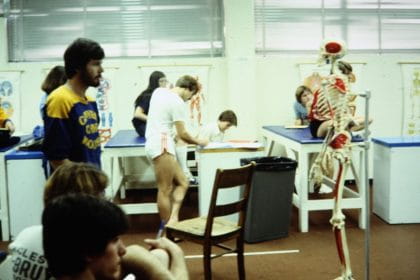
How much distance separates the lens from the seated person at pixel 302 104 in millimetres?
5730

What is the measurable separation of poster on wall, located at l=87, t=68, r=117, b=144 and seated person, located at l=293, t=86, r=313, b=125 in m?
2.15

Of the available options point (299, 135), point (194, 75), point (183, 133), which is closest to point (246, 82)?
point (194, 75)

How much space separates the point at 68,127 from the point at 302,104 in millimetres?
3790

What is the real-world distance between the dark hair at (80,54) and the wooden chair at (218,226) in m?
0.97

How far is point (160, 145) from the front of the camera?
415 cm

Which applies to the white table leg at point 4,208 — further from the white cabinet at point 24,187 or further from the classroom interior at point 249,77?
the classroom interior at point 249,77

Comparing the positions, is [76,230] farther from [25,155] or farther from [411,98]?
[411,98]

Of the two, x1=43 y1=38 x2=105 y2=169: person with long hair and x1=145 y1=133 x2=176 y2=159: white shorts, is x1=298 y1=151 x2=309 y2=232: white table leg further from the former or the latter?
x1=43 y1=38 x2=105 y2=169: person with long hair

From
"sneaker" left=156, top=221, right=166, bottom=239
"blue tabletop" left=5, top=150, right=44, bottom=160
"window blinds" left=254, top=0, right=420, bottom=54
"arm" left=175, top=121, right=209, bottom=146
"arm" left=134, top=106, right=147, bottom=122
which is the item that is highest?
"window blinds" left=254, top=0, right=420, bottom=54

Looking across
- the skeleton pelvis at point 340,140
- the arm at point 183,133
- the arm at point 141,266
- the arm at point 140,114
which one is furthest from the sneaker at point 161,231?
the arm at point 141,266

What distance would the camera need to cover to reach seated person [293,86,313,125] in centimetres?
573

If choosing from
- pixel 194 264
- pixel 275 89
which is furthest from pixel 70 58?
pixel 275 89

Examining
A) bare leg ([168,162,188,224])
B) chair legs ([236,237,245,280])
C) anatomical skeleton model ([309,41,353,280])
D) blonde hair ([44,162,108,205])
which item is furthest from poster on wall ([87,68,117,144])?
blonde hair ([44,162,108,205])

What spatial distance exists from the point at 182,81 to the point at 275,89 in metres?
2.36
